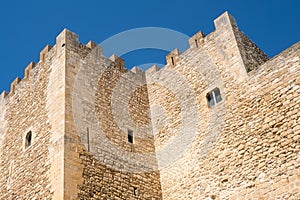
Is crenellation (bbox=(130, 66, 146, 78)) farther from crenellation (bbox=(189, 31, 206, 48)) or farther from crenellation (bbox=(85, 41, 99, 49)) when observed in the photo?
crenellation (bbox=(189, 31, 206, 48))

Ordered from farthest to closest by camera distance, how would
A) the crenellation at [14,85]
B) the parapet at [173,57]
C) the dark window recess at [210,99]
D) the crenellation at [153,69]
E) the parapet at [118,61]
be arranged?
1. the crenellation at [153,69]
2. the crenellation at [14,85]
3. the parapet at [118,61]
4. the parapet at [173,57]
5. the dark window recess at [210,99]

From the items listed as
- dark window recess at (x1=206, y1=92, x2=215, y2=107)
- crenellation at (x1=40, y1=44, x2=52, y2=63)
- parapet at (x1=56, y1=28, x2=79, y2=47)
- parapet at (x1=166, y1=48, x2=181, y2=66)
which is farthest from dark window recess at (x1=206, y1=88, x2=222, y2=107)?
crenellation at (x1=40, y1=44, x2=52, y2=63)

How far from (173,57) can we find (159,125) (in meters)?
2.24

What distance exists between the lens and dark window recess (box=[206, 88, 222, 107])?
9.40 m

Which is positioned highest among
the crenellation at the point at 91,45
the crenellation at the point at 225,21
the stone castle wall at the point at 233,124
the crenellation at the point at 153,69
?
the crenellation at the point at 91,45

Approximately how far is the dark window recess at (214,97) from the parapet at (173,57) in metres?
2.10

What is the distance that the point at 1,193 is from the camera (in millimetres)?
9773

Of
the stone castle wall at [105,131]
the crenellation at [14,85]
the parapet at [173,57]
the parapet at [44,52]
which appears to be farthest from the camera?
the crenellation at [14,85]

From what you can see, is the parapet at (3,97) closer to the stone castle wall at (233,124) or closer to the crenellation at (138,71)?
the crenellation at (138,71)

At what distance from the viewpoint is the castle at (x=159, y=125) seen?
7.77 m

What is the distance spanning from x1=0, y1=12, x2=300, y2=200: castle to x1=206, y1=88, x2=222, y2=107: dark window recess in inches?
1.3

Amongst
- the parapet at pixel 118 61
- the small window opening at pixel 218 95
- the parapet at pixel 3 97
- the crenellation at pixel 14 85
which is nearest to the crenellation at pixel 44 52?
the crenellation at pixel 14 85

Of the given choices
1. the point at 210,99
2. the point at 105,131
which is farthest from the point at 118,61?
the point at 210,99

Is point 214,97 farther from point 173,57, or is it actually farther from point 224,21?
point 173,57
